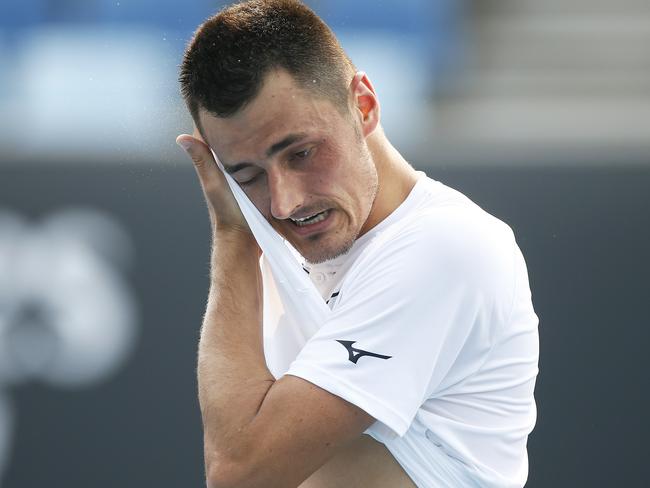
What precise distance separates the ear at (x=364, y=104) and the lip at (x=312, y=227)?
22cm

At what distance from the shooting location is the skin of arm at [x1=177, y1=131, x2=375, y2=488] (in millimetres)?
1872

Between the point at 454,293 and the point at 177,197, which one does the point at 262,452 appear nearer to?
the point at 454,293

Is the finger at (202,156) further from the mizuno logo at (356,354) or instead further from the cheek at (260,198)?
the mizuno logo at (356,354)

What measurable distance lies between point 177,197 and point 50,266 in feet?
2.09

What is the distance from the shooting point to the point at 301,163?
2.13m

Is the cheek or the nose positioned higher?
the nose

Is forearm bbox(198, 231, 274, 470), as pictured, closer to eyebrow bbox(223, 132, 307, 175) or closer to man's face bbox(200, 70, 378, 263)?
man's face bbox(200, 70, 378, 263)

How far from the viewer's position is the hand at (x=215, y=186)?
224 centimetres

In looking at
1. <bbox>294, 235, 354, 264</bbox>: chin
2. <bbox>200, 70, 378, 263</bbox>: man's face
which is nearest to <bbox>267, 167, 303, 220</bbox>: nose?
<bbox>200, 70, 378, 263</bbox>: man's face

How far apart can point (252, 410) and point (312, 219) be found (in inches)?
19.0

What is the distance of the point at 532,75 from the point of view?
5566mm

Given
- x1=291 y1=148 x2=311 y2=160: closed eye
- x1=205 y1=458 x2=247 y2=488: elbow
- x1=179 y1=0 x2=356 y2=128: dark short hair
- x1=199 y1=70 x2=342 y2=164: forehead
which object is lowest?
x1=205 y1=458 x2=247 y2=488: elbow

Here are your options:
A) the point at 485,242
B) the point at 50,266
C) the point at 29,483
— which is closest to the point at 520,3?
the point at 50,266

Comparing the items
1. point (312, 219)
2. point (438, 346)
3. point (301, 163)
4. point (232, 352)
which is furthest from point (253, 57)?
point (438, 346)
